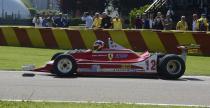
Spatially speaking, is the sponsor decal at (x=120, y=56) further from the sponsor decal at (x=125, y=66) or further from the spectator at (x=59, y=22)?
the spectator at (x=59, y=22)

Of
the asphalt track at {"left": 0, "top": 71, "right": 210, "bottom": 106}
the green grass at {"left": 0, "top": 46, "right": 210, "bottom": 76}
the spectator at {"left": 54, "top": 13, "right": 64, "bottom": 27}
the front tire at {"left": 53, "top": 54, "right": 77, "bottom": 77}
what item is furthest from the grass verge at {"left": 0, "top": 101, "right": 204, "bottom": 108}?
the spectator at {"left": 54, "top": 13, "right": 64, "bottom": 27}

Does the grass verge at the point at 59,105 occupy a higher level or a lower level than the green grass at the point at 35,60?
higher

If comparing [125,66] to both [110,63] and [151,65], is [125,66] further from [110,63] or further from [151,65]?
[151,65]

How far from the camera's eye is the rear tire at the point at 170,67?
47.4 feet

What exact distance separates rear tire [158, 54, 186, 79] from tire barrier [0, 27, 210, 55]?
8852 mm

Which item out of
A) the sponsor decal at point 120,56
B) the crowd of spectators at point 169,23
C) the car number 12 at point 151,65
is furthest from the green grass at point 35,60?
the crowd of spectators at point 169,23

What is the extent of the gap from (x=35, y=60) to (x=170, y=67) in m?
5.68

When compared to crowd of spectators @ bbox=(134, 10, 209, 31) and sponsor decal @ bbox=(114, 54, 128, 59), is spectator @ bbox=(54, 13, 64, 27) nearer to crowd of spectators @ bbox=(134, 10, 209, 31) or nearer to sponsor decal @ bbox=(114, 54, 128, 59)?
crowd of spectators @ bbox=(134, 10, 209, 31)

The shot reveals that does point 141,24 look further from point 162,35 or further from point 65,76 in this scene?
point 65,76

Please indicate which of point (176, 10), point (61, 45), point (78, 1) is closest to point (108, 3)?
point (78, 1)

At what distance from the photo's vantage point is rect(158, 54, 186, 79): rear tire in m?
14.4

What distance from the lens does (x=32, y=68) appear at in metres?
14.2

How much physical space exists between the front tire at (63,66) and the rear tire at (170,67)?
7.03 ft

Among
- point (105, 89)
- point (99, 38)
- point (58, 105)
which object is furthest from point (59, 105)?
point (99, 38)
